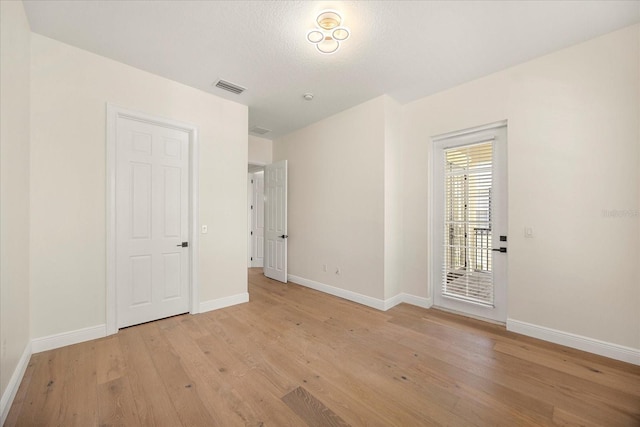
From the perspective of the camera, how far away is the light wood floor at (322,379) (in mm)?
1693

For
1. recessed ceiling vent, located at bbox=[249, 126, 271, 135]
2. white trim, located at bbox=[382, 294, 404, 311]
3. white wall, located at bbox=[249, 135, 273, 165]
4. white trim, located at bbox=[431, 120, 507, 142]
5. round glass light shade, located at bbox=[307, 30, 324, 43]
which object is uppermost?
recessed ceiling vent, located at bbox=[249, 126, 271, 135]

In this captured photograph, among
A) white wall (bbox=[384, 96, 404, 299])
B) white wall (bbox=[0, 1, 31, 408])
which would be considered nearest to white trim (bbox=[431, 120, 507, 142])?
white wall (bbox=[384, 96, 404, 299])

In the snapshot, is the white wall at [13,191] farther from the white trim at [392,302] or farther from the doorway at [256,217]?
the doorway at [256,217]

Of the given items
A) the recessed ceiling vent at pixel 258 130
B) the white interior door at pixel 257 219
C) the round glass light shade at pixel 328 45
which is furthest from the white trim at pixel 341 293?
the round glass light shade at pixel 328 45

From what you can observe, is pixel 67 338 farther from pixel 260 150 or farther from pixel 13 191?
pixel 260 150

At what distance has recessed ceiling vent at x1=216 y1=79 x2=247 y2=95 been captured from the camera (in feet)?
10.7

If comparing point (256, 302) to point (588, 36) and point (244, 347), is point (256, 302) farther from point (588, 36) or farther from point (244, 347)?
point (588, 36)

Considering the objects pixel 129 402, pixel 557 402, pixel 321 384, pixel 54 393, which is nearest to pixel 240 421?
pixel 321 384

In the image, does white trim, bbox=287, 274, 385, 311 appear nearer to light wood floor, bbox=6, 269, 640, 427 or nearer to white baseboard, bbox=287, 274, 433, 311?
white baseboard, bbox=287, 274, 433, 311

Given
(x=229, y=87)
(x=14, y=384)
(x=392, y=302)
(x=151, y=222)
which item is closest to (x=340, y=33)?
(x=229, y=87)

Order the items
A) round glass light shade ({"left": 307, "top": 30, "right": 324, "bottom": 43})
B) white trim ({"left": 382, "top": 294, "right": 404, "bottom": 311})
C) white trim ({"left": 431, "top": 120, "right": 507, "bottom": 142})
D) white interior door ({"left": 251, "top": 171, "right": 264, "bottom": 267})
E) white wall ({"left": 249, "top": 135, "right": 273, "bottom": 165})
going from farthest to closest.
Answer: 1. white interior door ({"left": 251, "top": 171, "right": 264, "bottom": 267})
2. white wall ({"left": 249, "top": 135, "right": 273, "bottom": 165})
3. white trim ({"left": 382, "top": 294, "right": 404, "bottom": 311})
4. white trim ({"left": 431, "top": 120, "right": 507, "bottom": 142})
5. round glass light shade ({"left": 307, "top": 30, "right": 324, "bottom": 43})

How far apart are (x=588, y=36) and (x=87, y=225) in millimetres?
5225

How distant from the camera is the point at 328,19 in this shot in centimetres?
218

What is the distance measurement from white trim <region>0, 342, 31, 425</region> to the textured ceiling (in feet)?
9.31
